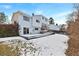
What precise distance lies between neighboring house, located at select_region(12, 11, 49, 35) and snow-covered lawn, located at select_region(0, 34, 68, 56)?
12 cm

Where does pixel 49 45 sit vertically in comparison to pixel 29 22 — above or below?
below

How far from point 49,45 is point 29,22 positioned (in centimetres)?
36

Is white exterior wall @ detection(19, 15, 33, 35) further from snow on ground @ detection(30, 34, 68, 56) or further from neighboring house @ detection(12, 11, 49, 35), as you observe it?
snow on ground @ detection(30, 34, 68, 56)

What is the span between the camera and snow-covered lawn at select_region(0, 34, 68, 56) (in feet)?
7.58

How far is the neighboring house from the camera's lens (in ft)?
7.64

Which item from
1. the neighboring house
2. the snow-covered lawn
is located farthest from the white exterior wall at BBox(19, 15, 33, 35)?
the snow-covered lawn

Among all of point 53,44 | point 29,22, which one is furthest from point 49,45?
point 29,22

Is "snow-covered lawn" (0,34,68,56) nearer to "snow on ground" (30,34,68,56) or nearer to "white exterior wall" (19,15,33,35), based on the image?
"snow on ground" (30,34,68,56)

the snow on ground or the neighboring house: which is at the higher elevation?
the neighboring house

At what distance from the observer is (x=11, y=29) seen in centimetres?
236

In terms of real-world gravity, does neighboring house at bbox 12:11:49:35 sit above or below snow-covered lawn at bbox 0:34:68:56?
above

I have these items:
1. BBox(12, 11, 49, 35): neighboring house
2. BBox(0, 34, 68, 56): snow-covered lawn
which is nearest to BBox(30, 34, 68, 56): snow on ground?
BBox(0, 34, 68, 56): snow-covered lawn

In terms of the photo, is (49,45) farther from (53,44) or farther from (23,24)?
(23,24)

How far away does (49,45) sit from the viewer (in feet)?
7.64
